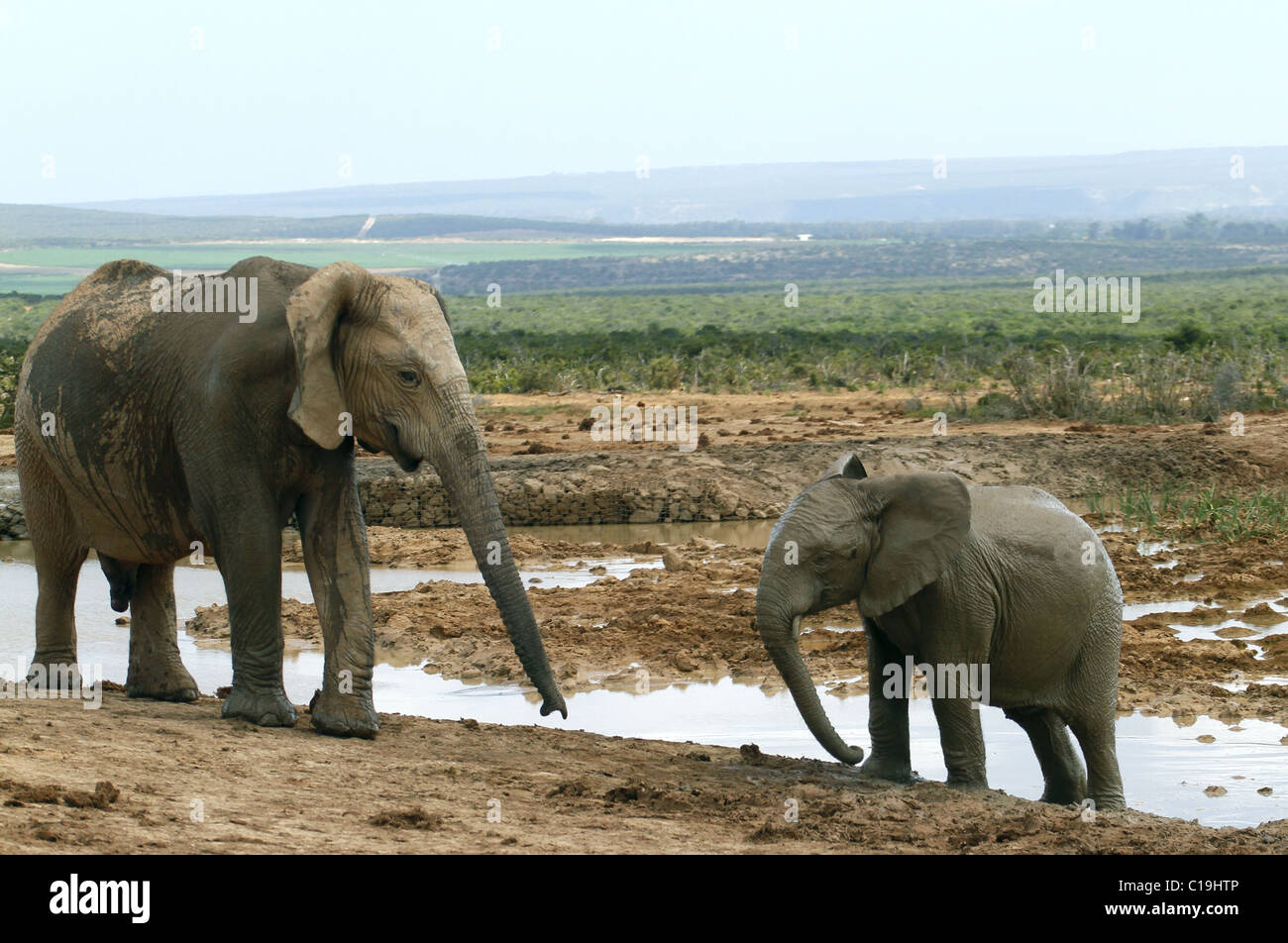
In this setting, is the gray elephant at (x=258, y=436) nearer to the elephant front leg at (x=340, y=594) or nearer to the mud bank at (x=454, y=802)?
the elephant front leg at (x=340, y=594)

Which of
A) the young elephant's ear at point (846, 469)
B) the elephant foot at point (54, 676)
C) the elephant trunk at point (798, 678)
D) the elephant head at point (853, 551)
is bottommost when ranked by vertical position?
the elephant foot at point (54, 676)

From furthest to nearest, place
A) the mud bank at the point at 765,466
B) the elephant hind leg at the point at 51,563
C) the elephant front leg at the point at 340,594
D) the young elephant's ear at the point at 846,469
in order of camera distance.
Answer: the mud bank at the point at 765,466 < the elephant hind leg at the point at 51,563 < the elephant front leg at the point at 340,594 < the young elephant's ear at the point at 846,469

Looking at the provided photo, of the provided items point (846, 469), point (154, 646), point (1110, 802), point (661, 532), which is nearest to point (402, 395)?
point (846, 469)

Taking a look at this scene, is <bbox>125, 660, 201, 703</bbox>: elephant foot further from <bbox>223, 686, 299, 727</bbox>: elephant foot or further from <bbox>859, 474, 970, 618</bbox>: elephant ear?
<bbox>859, 474, 970, 618</bbox>: elephant ear

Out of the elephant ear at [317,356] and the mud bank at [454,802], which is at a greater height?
the elephant ear at [317,356]

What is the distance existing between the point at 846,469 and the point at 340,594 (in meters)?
2.38

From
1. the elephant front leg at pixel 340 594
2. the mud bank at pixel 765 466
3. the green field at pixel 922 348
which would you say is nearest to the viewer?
the elephant front leg at pixel 340 594

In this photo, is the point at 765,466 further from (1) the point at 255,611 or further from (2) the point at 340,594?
(1) the point at 255,611

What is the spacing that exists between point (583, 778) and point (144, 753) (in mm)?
1802

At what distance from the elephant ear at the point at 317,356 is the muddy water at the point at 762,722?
3.10 metres

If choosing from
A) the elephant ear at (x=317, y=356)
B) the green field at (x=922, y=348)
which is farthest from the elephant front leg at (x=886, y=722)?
the green field at (x=922, y=348)

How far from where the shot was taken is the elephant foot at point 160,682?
8.79 metres

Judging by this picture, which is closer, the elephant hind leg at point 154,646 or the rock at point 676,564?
the elephant hind leg at point 154,646

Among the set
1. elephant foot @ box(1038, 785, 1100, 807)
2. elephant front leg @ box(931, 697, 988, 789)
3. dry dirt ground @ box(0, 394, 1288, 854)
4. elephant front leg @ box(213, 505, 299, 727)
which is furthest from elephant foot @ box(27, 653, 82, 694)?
elephant foot @ box(1038, 785, 1100, 807)
